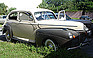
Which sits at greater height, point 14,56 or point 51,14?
point 51,14

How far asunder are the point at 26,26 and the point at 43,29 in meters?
1.11

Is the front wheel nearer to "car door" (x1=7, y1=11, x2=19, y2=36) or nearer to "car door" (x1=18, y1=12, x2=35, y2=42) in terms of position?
"car door" (x1=18, y1=12, x2=35, y2=42)

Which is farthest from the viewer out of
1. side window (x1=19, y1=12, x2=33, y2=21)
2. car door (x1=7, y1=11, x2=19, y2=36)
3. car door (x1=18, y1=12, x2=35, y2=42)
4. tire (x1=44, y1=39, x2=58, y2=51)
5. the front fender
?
car door (x1=7, y1=11, x2=19, y2=36)

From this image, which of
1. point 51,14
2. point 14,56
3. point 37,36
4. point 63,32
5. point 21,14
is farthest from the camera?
point 51,14

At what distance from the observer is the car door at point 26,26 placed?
5693 mm

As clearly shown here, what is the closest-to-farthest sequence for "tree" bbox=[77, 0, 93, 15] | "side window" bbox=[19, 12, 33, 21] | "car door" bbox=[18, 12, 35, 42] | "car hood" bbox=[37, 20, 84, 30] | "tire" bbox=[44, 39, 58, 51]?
"tire" bbox=[44, 39, 58, 51] → "car hood" bbox=[37, 20, 84, 30] → "car door" bbox=[18, 12, 35, 42] → "side window" bbox=[19, 12, 33, 21] → "tree" bbox=[77, 0, 93, 15]

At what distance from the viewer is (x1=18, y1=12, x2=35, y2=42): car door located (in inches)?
224

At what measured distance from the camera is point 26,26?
19.2 feet

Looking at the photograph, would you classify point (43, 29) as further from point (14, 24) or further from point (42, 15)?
point (14, 24)

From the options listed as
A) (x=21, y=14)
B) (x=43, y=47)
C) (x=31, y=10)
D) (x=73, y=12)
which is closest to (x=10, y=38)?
(x=21, y=14)

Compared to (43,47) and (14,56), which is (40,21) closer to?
(43,47)

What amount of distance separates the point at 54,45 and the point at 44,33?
0.57m

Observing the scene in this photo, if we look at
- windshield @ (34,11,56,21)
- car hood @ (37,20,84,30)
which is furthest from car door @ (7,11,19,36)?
car hood @ (37,20,84,30)

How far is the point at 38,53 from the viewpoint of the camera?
16.7ft
